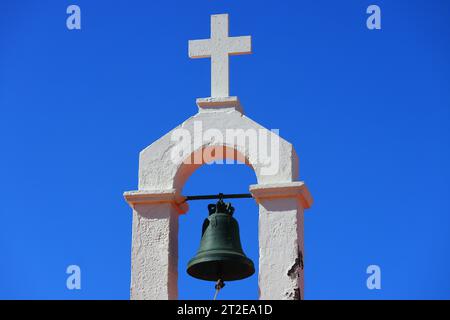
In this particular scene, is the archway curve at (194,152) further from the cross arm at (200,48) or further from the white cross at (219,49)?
the cross arm at (200,48)

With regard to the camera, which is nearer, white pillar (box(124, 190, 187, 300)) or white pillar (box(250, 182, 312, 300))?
white pillar (box(250, 182, 312, 300))

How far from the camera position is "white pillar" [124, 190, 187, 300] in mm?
14984

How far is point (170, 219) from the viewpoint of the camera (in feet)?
50.1

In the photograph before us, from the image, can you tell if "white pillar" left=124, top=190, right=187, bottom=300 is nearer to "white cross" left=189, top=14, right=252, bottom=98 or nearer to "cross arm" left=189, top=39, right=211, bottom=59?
"white cross" left=189, top=14, right=252, bottom=98

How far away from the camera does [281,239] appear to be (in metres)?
14.9

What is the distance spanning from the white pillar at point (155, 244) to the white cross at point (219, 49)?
102cm

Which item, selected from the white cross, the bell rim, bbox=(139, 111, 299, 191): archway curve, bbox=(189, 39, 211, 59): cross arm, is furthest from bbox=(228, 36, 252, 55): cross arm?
the bell rim

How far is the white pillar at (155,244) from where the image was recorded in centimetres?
1498

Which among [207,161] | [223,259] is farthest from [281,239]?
[207,161]
